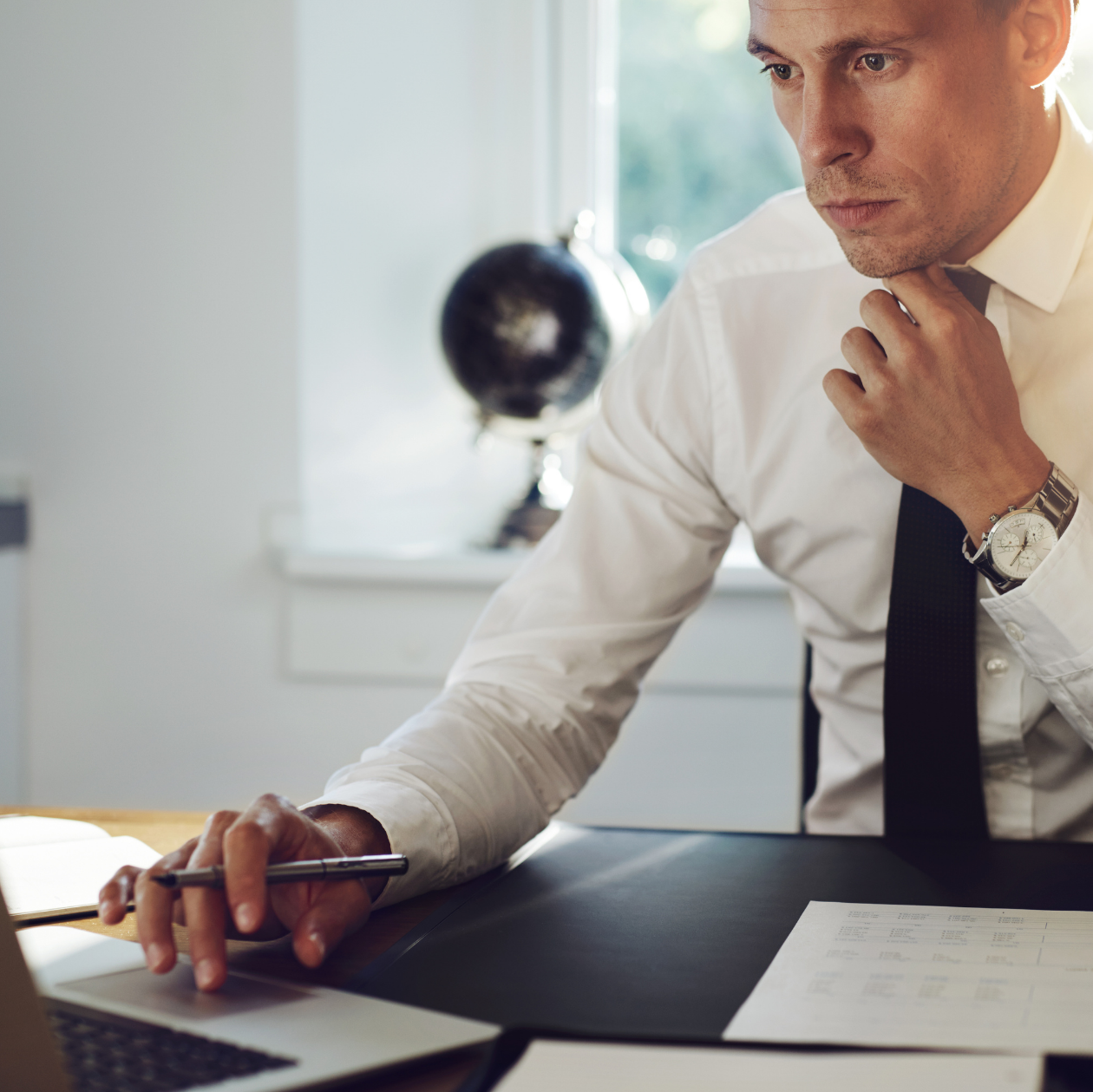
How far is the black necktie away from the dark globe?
1169 millimetres

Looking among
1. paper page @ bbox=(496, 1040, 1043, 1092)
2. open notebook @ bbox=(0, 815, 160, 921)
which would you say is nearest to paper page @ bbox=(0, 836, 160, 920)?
open notebook @ bbox=(0, 815, 160, 921)

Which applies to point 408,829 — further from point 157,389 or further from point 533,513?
point 157,389

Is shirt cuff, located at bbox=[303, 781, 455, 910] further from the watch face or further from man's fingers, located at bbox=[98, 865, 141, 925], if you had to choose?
the watch face

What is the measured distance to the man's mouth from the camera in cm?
96

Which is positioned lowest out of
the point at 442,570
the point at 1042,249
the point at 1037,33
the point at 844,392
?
the point at 442,570

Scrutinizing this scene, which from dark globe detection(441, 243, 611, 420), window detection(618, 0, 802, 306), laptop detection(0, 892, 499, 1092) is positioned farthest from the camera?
window detection(618, 0, 802, 306)

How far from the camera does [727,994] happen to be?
583mm

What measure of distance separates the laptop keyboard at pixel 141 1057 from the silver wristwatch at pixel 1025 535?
0.58m

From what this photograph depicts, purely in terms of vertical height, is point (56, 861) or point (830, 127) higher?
point (830, 127)

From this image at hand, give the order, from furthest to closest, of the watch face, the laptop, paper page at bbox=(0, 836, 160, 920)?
the watch face, paper page at bbox=(0, 836, 160, 920), the laptop

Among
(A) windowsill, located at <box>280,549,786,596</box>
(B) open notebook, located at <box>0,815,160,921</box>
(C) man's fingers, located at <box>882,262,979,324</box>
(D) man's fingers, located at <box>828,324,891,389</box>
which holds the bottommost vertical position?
(A) windowsill, located at <box>280,549,786,596</box>

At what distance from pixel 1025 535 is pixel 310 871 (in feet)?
1.73

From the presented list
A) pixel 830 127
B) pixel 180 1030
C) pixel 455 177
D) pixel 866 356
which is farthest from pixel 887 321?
pixel 455 177

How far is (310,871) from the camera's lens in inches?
26.4
